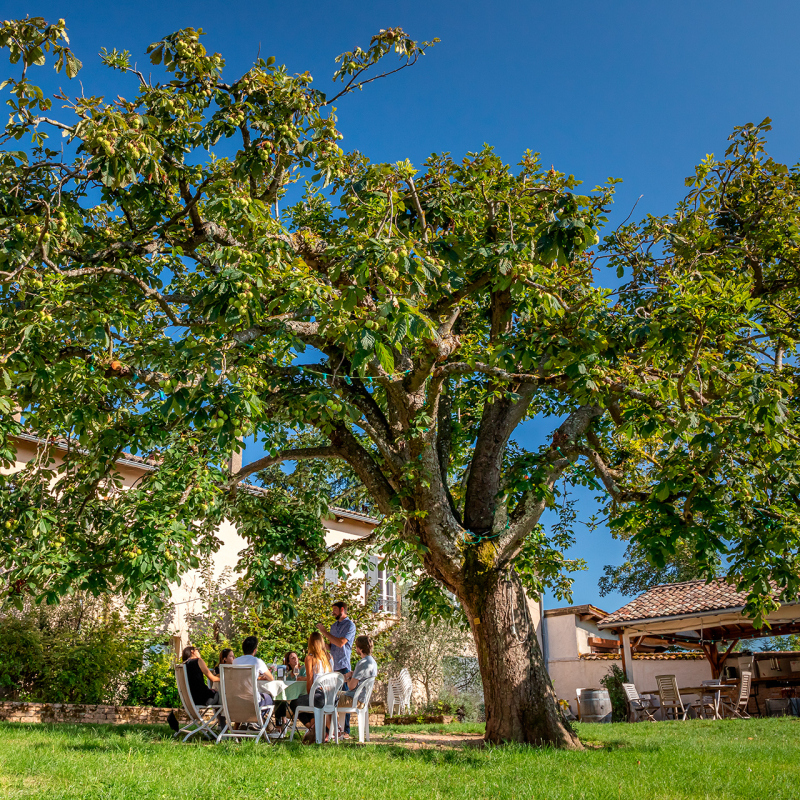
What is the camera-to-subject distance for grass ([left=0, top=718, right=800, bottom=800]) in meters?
5.28

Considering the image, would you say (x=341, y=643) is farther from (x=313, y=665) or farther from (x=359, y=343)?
(x=359, y=343)

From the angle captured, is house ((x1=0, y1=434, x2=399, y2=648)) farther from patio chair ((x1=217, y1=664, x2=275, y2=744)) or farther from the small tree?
patio chair ((x1=217, y1=664, x2=275, y2=744))

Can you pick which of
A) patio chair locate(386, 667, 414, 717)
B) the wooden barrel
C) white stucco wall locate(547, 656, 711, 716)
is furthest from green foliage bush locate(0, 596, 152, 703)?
white stucco wall locate(547, 656, 711, 716)

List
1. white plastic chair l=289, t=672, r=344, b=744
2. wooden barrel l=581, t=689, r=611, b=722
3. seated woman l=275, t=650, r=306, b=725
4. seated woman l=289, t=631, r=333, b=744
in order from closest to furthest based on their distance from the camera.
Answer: white plastic chair l=289, t=672, r=344, b=744 < seated woman l=289, t=631, r=333, b=744 < seated woman l=275, t=650, r=306, b=725 < wooden barrel l=581, t=689, r=611, b=722

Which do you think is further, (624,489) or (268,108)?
(624,489)

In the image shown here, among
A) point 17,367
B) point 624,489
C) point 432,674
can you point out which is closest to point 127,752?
point 17,367

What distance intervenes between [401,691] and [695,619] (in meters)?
7.75

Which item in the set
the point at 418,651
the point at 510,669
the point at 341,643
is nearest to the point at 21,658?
the point at 341,643

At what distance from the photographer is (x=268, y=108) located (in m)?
8.09

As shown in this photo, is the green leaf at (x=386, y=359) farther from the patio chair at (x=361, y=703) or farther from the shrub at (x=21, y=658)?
the shrub at (x=21, y=658)

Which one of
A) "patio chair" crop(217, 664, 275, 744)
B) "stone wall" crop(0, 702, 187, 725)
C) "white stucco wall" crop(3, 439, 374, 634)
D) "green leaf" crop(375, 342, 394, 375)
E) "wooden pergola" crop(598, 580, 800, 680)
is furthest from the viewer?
"wooden pergola" crop(598, 580, 800, 680)

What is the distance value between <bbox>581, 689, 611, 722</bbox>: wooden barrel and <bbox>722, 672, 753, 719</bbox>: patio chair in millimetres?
2667

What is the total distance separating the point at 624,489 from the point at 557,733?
10.5 feet

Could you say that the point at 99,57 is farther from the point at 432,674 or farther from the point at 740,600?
the point at 740,600
